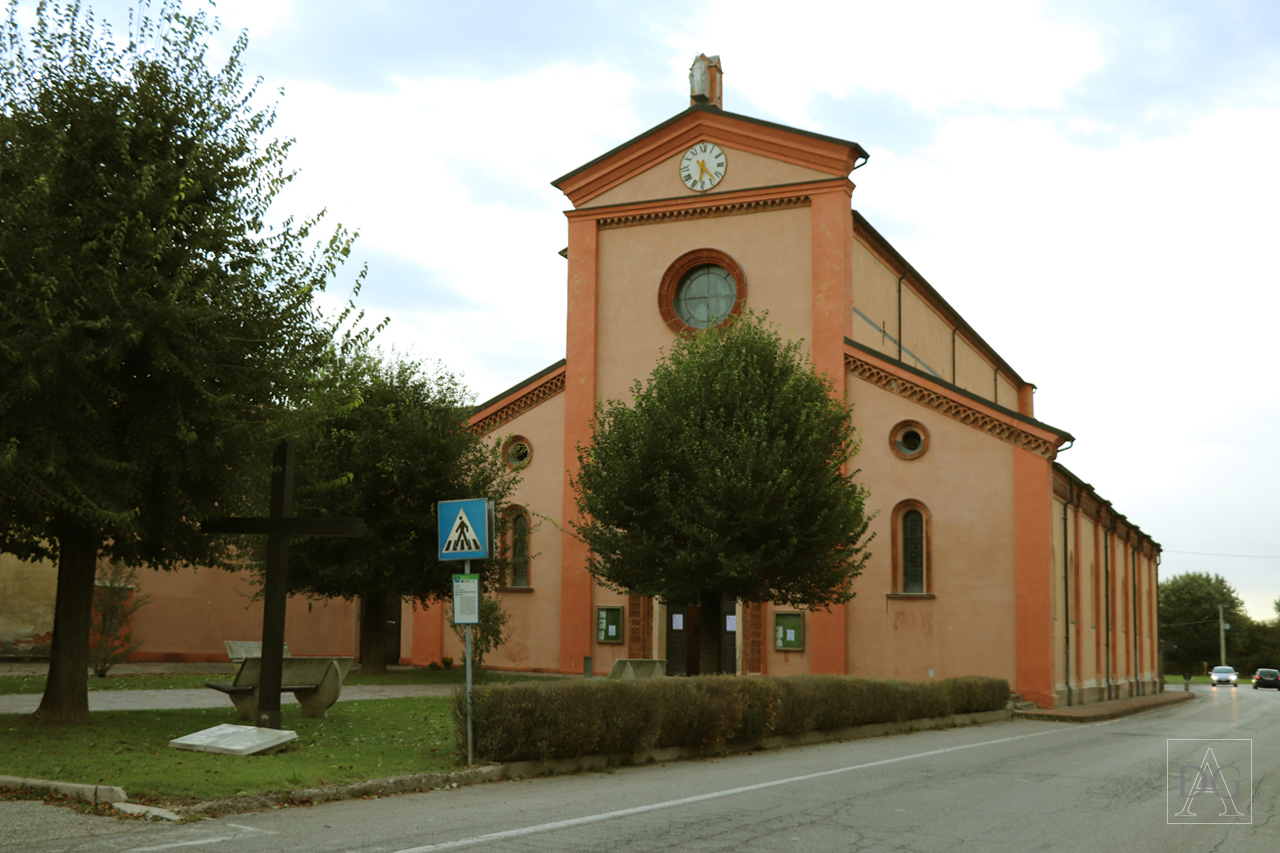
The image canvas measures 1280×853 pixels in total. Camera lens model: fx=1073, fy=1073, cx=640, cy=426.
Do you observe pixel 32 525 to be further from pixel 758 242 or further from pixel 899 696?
A: pixel 758 242

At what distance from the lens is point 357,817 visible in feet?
25.1

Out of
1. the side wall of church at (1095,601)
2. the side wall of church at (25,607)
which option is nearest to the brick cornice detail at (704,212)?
the side wall of church at (1095,601)

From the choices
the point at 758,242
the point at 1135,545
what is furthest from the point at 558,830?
the point at 1135,545

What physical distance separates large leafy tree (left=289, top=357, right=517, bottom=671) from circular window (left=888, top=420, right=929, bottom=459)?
9.42 meters

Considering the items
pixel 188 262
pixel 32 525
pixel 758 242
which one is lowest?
pixel 32 525

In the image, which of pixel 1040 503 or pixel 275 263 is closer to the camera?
pixel 275 263

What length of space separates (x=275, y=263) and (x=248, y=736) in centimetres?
523

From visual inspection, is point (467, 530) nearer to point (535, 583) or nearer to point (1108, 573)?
point (535, 583)

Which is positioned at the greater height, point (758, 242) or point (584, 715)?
point (758, 242)

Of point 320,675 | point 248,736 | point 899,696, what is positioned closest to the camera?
point 248,736

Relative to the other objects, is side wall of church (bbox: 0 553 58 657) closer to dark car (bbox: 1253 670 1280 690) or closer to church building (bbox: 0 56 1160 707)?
A: church building (bbox: 0 56 1160 707)

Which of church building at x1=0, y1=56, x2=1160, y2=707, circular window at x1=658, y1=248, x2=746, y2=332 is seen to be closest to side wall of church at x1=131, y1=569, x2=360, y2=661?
church building at x1=0, y1=56, x2=1160, y2=707

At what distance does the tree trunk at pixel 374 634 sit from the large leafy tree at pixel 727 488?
6.22m

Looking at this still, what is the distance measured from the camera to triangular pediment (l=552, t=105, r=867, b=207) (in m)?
27.0
